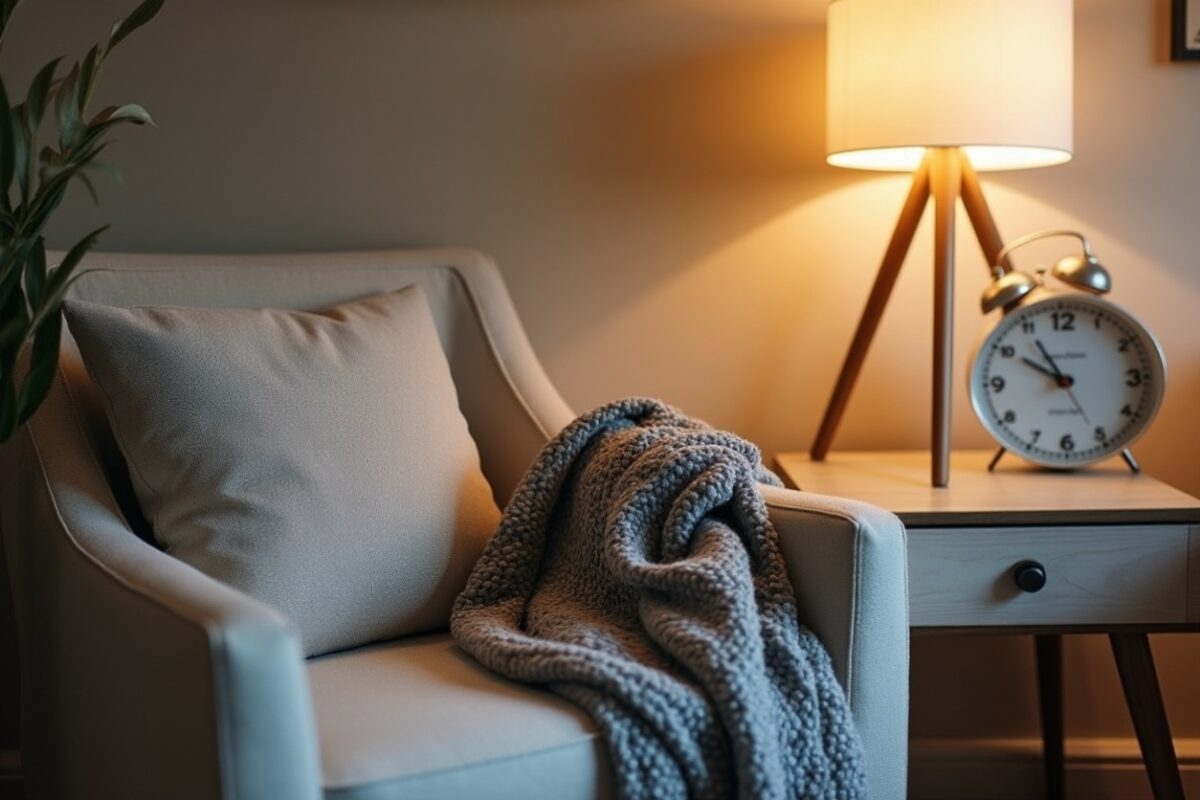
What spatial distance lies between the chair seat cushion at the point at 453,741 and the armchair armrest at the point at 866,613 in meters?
0.28

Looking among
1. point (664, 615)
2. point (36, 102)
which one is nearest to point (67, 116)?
point (36, 102)

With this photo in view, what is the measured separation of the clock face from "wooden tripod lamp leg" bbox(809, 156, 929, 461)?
158 millimetres

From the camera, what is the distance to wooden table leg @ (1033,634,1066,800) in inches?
76.9

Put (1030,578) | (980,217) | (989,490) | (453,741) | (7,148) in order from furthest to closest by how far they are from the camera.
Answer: (980,217) → (989,490) → (1030,578) → (7,148) → (453,741)

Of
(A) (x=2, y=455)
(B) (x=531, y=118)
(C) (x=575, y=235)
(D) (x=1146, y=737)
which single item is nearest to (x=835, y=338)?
(C) (x=575, y=235)

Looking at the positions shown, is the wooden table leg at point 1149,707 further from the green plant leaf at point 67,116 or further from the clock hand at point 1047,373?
the green plant leaf at point 67,116

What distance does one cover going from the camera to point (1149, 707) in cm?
164

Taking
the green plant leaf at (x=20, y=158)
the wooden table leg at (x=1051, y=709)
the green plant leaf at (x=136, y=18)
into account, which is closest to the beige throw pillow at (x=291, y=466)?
the green plant leaf at (x=20, y=158)

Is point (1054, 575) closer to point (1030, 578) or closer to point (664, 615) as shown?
point (1030, 578)

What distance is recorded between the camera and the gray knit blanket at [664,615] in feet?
3.88

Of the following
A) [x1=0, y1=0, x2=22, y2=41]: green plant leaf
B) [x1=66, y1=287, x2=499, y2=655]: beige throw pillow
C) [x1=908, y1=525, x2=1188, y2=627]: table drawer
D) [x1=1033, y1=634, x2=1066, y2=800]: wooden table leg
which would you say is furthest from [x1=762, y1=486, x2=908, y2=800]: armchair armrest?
[x1=0, y1=0, x2=22, y2=41]: green plant leaf

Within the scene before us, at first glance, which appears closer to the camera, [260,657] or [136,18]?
[260,657]

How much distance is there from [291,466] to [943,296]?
0.88 metres

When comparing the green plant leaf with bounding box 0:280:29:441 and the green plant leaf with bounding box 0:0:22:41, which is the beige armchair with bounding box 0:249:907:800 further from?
the green plant leaf with bounding box 0:0:22:41
